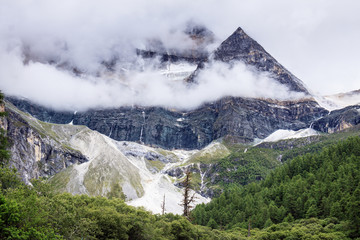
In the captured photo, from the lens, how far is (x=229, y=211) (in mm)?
159250

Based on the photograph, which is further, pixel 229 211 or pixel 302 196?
pixel 229 211

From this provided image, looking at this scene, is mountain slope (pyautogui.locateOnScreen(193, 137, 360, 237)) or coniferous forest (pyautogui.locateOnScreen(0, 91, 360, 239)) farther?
mountain slope (pyautogui.locateOnScreen(193, 137, 360, 237))

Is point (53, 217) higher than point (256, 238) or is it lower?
higher

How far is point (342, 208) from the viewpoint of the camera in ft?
358

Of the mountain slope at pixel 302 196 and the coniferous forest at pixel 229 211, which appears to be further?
the mountain slope at pixel 302 196

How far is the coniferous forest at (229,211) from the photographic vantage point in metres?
48.7

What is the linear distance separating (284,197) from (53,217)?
375ft

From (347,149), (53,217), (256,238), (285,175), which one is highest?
(347,149)

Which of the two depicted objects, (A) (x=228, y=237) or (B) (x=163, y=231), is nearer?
(B) (x=163, y=231)

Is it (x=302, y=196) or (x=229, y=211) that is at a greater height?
(x=302, y=196)

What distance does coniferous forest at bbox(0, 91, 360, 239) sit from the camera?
4872cm

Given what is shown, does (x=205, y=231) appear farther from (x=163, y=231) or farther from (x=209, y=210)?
(x=209, y=210)

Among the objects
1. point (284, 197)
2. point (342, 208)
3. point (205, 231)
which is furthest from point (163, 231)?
point (284, 197)

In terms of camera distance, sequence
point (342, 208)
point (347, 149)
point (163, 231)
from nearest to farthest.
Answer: point (163, 231)
point (342, 208)
point (347, 149)
